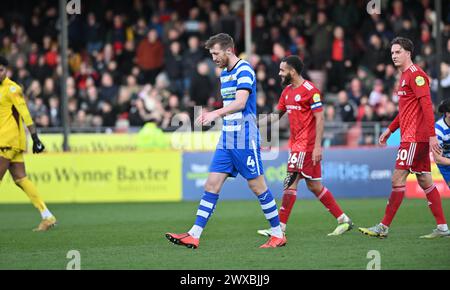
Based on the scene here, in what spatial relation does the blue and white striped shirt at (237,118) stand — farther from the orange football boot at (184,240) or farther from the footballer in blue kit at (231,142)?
the orange football boot at (184,240)

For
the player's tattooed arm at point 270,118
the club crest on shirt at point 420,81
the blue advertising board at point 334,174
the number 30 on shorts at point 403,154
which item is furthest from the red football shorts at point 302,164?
the blue advertising board at point 334,174

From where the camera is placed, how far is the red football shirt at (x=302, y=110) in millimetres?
12000

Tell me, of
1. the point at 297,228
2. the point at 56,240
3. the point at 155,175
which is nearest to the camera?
the point at 56,240

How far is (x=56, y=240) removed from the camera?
12.1 m

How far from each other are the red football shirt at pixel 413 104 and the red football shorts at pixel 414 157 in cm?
8

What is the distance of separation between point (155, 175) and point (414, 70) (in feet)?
30.1

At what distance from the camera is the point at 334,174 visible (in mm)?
19484

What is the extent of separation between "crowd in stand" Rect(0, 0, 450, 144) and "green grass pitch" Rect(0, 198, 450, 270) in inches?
231

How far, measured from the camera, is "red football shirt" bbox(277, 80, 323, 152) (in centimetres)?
1200

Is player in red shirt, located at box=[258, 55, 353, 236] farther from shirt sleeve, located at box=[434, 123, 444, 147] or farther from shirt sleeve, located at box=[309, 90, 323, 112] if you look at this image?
shirt sleeve, located at box=[434, 123, 444, 147]

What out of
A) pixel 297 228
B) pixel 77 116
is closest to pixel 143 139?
pixel 77 116

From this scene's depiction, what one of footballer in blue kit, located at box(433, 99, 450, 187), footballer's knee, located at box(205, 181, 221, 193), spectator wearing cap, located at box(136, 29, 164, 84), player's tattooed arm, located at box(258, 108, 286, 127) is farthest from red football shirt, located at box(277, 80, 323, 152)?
spectator wearing cap, located at box(136, 29, 164, 84)
